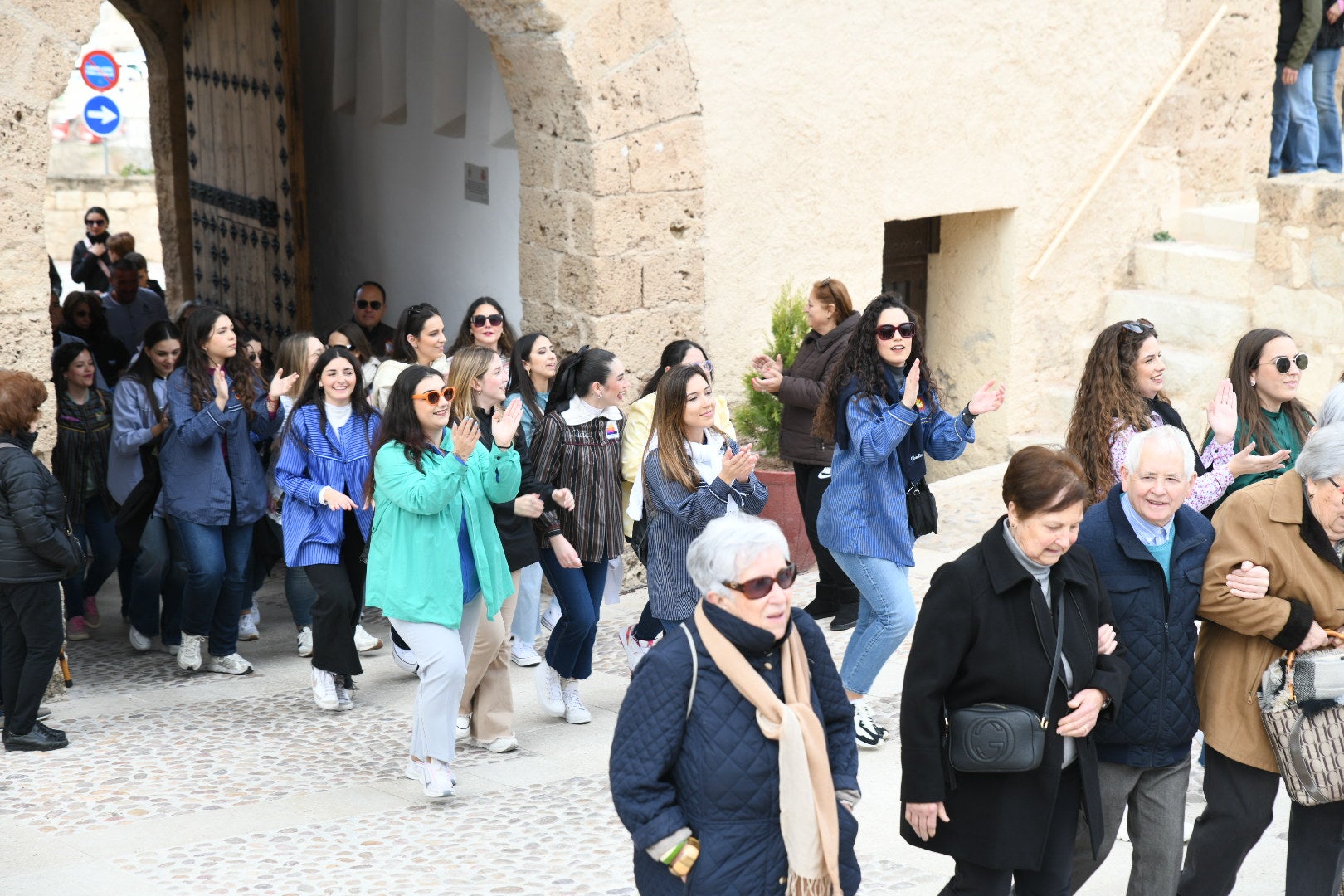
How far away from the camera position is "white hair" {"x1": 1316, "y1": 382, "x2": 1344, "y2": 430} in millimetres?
5020

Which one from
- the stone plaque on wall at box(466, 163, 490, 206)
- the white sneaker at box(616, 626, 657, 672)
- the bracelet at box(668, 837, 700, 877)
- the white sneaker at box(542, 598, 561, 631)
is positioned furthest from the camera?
the stone plaque on wall at box(466, 163, 490, 206)

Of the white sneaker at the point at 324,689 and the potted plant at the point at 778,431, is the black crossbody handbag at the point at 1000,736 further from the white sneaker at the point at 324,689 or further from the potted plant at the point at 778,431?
the potted plant at the point at 778,431

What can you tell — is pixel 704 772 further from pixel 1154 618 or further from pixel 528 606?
pixel 528 606

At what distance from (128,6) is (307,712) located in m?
7.54

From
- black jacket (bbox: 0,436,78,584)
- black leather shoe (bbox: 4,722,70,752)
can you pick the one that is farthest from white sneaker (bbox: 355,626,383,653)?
black jacket (bbox: 0,436,78,584)

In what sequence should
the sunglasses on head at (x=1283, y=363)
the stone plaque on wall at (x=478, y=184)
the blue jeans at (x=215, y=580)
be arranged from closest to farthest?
the sunglasses on head at (x=1283, y=363)
the blue jeans at (x=215, y=580)
the stone plaque on wall at (x=478, y=184)

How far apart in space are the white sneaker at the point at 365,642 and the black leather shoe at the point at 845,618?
2.12 metres

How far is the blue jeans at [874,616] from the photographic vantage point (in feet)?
18.1

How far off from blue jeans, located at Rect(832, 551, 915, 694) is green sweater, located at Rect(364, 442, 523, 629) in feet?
4.38

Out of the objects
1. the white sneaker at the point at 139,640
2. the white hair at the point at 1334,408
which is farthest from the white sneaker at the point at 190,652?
the white hair at the point at 1334,408

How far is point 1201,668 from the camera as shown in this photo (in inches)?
161

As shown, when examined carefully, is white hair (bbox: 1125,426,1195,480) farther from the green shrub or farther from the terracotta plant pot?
the green shrub

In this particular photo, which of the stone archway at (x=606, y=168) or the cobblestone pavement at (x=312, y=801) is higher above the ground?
the stone archway at (x=606, y=168)

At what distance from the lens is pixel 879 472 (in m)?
5.54
